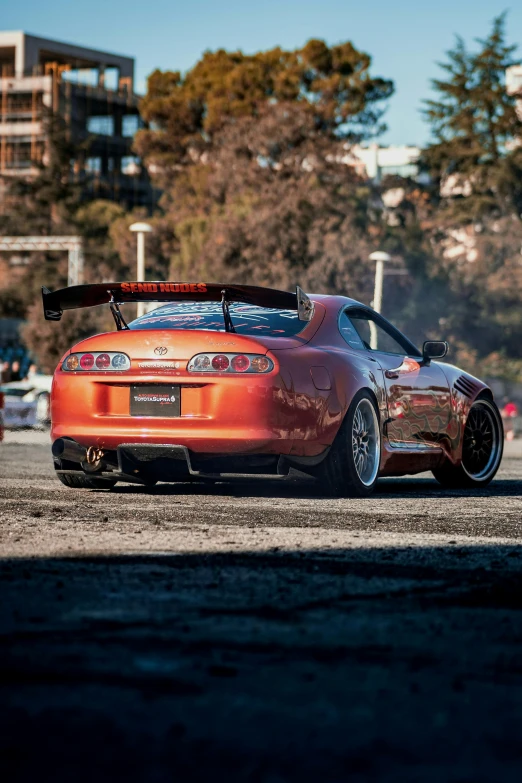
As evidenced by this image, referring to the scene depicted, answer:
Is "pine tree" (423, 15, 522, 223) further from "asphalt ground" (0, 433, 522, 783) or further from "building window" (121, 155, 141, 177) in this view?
"asphalt ground" (0, 433, 522, 783)

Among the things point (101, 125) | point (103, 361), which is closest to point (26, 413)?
point (103, 361)

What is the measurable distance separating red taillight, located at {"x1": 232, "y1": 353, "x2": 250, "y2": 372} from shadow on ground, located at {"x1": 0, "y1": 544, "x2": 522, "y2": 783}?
10.7 ft

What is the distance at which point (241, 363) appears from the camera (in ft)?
27.3

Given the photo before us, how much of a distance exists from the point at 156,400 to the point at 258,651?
5003mm

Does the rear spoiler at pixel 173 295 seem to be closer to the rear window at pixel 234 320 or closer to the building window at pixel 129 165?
the rear window at pixel 234 320

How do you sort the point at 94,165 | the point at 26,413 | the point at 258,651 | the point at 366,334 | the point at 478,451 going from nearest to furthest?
the point at 258,651, the point at 366,334, the point at 478,451, the point at 26,413, the point at 94,165

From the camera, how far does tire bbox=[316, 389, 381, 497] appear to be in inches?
342

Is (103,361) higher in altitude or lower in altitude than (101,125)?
lower

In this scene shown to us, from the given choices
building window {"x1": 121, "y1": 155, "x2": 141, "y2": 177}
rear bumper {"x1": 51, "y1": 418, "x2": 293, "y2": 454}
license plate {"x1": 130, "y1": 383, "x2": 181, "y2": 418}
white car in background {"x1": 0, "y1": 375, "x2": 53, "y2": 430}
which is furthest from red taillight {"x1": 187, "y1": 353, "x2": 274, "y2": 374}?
building window {"x1": 121, "y1": 155, "x2": 141, "y2": 177}

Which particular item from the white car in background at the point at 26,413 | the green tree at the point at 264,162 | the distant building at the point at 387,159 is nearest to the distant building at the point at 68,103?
the distant building at the point at 387,159

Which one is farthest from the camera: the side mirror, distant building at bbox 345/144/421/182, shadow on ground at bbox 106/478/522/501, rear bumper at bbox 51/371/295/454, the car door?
distant building at bbox 345/144/421/182

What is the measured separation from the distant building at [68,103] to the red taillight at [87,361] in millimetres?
87379

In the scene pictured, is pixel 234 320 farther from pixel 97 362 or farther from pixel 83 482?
pixel 83 482

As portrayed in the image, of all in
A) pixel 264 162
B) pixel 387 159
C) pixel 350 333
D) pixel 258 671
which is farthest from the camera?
pixel 387 159
